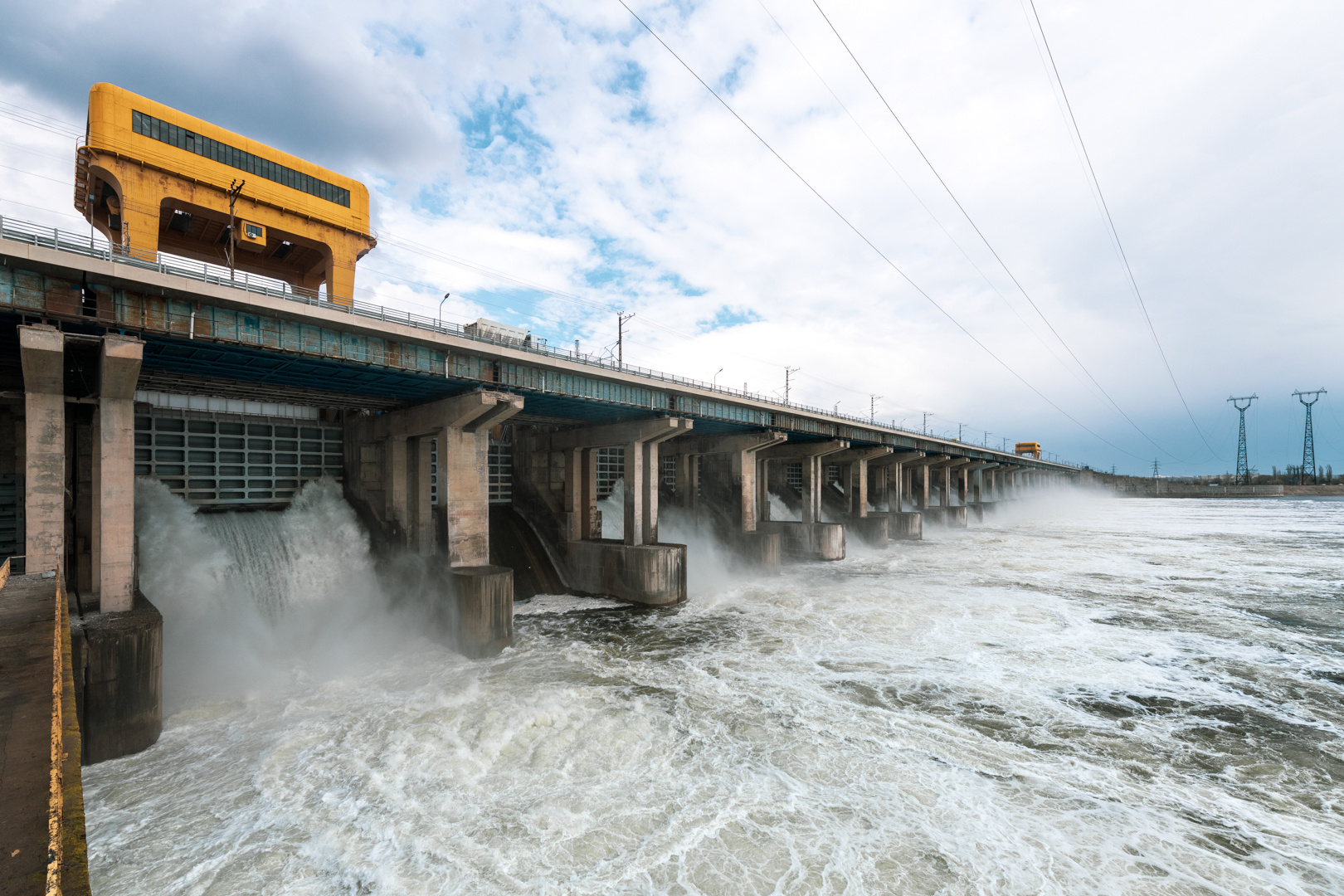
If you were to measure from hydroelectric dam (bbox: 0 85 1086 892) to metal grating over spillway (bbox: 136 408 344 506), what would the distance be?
99 mm

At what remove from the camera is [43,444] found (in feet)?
45.1

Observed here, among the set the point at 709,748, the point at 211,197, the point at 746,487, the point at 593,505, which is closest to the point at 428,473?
the point at 593,505

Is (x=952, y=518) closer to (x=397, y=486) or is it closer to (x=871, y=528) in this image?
(x=871, y=528)

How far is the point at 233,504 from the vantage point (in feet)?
79.5

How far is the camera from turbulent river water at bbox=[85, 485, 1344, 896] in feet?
29.1

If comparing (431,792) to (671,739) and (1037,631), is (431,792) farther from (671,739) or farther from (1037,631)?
(1037,631)

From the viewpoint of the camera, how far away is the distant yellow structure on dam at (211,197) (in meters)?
24.0

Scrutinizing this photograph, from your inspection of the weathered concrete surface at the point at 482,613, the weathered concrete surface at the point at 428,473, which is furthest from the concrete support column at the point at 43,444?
the weathered concrete surface at the point at 428,473

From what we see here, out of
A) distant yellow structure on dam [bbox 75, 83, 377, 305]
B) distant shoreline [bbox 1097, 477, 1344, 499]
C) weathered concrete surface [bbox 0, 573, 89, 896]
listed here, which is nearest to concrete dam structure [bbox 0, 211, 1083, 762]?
distant yellow structure on dam [bbox 75, 83, 377, 305]

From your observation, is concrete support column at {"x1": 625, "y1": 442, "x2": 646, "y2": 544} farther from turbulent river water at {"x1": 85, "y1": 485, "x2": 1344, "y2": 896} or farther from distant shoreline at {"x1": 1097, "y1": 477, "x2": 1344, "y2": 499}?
distant shoreline at {"x1": 1097, "y1": 477, "x2": 1344, "y2": 499}

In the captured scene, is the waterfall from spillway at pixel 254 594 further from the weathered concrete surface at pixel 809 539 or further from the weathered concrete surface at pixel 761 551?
the weathered concrete surface at pixel 809 539

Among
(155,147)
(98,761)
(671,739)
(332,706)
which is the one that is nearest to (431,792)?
(671,739)

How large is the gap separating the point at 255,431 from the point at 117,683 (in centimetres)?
1517

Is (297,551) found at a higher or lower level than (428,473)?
lower
